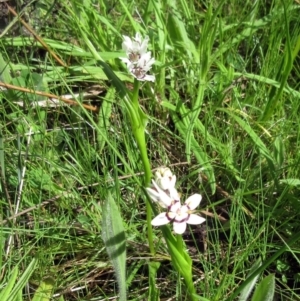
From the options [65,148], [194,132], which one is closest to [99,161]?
[65,148]

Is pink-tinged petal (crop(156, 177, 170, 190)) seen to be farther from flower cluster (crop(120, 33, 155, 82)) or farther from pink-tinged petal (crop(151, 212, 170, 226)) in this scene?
flower cluster (crop(120, 33, 155, 82))

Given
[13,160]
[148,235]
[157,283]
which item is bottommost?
[157,283]

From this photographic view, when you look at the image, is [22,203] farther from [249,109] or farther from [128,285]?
[249,109]

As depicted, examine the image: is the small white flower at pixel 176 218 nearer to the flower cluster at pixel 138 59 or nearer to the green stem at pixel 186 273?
the green stem at pixel 186 273

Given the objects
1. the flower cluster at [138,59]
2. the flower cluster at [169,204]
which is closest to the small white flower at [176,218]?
the flower cluster at [169,204]

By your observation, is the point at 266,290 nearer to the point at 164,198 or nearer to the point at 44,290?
the point at 164,198

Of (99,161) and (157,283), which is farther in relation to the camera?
(99,161)

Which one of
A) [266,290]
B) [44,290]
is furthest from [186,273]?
[44,290]
